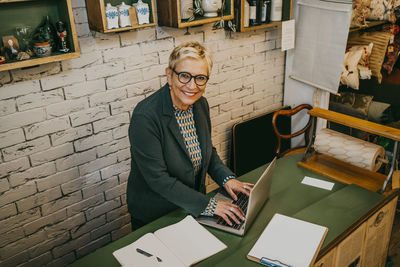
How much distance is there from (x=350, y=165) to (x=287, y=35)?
4.08 feet

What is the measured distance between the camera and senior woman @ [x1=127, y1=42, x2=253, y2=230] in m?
1.68

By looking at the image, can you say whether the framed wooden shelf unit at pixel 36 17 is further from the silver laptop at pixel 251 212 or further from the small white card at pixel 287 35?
the small white card at pixel 287 35

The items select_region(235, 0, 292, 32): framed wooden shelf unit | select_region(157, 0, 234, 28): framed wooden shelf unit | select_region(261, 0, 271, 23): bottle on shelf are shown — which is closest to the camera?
select_region(157, 0, 234, 28): framed wooden shelf unit

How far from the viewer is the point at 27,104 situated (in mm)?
1972

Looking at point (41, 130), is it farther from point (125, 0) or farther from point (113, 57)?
point (125, 0)

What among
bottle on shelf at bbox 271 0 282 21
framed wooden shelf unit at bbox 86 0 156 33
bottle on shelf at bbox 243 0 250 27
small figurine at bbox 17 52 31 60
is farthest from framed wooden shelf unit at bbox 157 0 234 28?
small figurine at bbox 17 52 31 60

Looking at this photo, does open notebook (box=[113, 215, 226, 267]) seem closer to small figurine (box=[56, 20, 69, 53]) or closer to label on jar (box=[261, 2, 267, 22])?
small figurine (box=[56, 20, 69, 53])

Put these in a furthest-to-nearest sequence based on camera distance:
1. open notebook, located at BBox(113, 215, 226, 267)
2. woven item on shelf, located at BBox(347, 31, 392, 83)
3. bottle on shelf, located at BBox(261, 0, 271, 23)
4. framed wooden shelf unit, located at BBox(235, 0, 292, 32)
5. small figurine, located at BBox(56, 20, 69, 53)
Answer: woven item on shelf, located at BBox(347, 31, 392, 83)
bottle on shelf, located at BBox(261, 0, 271, 23)
framed wooden shelf unit, located at BBox(235, 0, 292, 32)
small figurine, located at BBox(56, 20, 69, 53)
open notebook, located at BBox(113, 215, 226, 267)

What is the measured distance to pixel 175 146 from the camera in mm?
1779

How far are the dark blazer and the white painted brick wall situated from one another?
Result: 556 millimetres

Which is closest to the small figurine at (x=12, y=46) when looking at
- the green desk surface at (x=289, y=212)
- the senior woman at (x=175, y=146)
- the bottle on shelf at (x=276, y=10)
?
the senior woman at (x=175, y=146)

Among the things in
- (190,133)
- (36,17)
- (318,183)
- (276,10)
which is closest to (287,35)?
(276,10)

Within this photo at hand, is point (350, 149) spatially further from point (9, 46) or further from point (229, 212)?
point (9, 46)

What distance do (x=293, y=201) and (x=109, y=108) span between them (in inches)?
48.7
